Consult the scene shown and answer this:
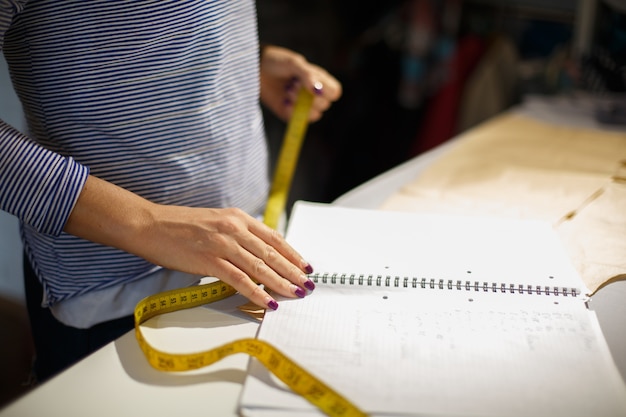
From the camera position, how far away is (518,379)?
68 cm

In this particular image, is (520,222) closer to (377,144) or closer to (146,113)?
(146,113)

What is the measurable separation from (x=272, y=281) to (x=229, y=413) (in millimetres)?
199

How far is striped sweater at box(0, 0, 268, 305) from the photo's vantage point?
0.81 metres

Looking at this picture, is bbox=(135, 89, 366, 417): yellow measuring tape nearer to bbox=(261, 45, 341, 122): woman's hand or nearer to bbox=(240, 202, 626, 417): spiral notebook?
bbox=(240, 202, 626, 417): spiral notebook

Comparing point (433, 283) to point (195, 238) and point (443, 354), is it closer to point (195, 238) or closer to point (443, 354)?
point (443, 354)

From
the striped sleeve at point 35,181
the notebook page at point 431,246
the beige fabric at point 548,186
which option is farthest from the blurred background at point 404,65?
the striped sleeve at point 35,181

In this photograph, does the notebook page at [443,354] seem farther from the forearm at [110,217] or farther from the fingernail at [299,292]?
the forearm at [110,217]

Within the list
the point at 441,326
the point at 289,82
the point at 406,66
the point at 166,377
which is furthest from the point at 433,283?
the point at 406,66

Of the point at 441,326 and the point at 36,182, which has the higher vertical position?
the point at 36,182

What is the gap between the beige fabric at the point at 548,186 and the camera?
3.28 ft

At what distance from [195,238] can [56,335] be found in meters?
0.36

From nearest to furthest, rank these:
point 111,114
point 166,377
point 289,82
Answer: point 166,377, point 111,114, point 289,82

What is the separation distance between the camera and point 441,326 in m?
0.76

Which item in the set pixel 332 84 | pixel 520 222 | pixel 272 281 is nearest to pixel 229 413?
pixel 272 281
